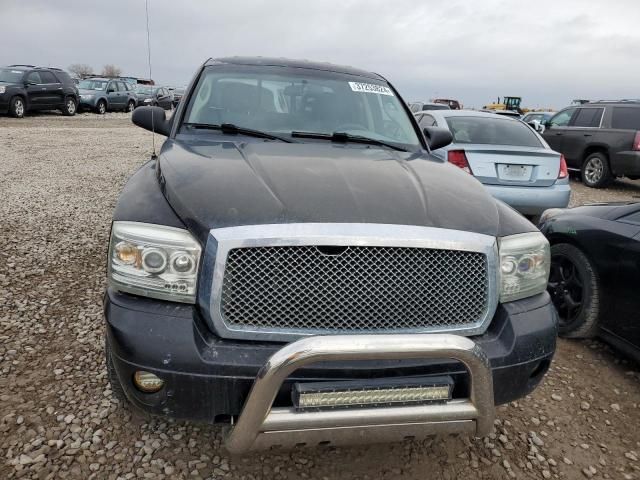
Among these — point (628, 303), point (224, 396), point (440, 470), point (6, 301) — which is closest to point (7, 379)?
point (6, 301)

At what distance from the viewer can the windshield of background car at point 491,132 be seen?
6863mm

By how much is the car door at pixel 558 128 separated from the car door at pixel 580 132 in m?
0.10

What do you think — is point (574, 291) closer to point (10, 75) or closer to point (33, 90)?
point (10, 75)

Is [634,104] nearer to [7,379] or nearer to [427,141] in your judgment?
[427,141]

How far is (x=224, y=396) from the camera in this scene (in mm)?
1774

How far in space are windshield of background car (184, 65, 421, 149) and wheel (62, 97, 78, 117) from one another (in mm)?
20002

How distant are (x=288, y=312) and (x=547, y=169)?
5551 mm

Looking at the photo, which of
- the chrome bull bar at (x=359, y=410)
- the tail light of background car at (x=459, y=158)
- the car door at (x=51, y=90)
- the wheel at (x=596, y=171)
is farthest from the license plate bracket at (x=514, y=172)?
the car door at (x=51, y=90)

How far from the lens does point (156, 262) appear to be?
1873 mm

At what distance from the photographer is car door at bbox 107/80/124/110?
966 inches

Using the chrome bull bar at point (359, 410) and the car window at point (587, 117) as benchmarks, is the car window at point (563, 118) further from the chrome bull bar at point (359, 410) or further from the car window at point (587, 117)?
the chrome bull bar at point (359, 410)

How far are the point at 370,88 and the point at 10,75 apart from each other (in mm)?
18825

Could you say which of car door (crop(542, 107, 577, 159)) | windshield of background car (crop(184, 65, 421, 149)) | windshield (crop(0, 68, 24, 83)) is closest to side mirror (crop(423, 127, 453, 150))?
windshield of background car (crop(184, 65, 421, 149))

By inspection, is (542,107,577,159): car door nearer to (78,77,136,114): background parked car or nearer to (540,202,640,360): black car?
(540,202,640,360): black car
